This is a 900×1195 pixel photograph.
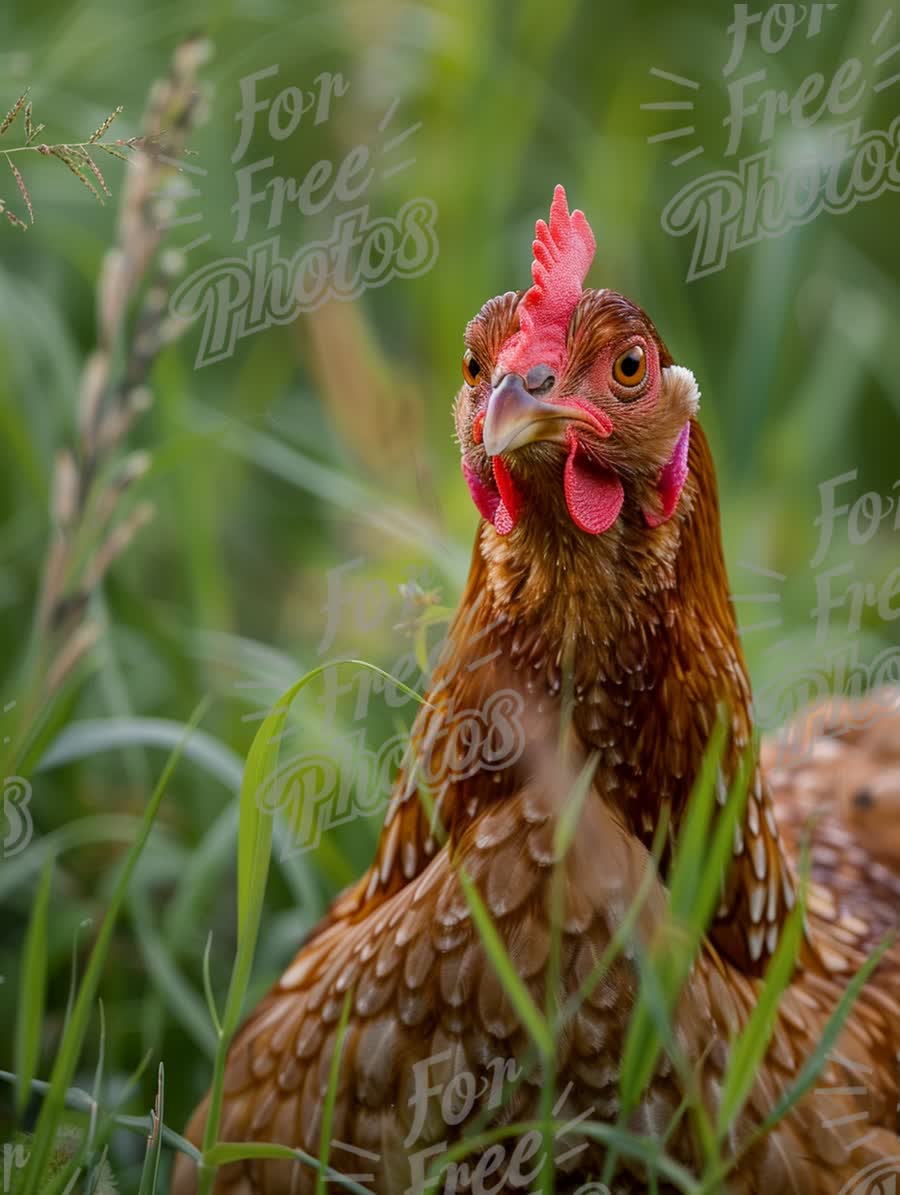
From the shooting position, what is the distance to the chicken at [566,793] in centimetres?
144

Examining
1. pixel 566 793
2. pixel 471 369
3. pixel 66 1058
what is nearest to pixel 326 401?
pixel 471 369

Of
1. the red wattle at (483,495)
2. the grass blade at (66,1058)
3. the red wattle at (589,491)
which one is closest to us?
the grass blade at (66,1058)

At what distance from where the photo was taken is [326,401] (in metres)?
3.20

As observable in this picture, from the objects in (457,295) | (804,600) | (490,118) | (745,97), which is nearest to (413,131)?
(490,118)

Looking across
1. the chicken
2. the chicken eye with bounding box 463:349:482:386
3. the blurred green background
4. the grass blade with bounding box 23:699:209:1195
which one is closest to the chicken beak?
the chicken

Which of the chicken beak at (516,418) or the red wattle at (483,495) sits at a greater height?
the chicken beak at (516,418)

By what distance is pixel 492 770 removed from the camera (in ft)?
4.94

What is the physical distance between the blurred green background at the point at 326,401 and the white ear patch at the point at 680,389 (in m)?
0.67

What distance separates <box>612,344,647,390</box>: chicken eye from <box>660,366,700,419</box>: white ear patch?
0.03 metres

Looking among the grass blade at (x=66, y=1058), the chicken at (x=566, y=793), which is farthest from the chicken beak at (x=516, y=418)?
the grass blade at (x=66, y=1058)

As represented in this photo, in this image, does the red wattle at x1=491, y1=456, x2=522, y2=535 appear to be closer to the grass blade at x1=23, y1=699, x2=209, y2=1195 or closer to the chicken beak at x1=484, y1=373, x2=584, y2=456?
the chicken beak at x1=484, y1=373, x2=584, y2=456

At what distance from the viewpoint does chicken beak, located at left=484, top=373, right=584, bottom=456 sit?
1335 millimetres

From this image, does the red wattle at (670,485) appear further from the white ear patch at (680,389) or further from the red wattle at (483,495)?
the red wattle at (483,495)

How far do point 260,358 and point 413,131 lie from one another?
732mm
